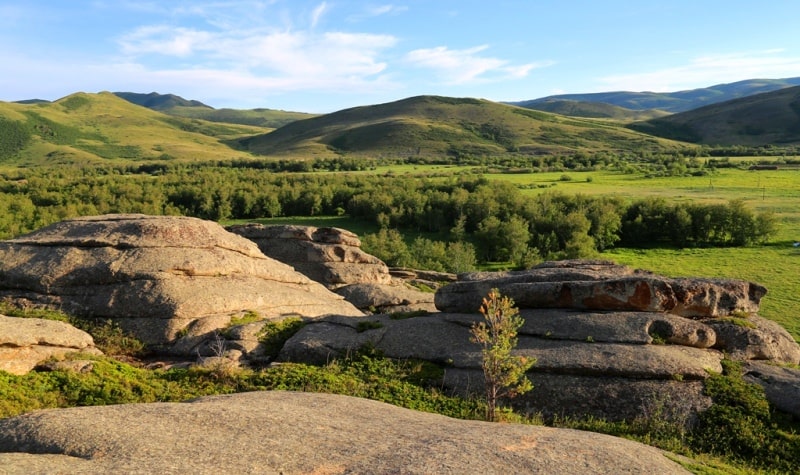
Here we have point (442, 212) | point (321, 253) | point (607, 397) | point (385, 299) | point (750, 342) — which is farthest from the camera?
point (442, 212)

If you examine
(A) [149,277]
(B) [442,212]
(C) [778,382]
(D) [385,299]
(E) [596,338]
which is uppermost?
(A) [149,277]

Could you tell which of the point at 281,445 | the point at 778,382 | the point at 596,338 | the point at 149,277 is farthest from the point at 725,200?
the point at 281,445

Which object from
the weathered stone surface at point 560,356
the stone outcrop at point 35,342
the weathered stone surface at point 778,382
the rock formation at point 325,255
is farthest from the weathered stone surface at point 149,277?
the weathered stone surface at point 778,382

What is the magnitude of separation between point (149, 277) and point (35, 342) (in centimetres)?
740

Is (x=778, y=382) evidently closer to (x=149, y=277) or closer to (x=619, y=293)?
(x=619, y=293)

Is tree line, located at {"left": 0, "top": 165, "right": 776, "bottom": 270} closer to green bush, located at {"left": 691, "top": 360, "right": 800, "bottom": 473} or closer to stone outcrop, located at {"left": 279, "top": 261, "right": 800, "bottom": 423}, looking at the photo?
stone outcrop, located at {"left": 279, "top": 261, "right": 800, "bottom": 423}

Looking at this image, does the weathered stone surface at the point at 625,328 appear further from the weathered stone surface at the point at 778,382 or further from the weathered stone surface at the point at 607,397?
the weathered stone surface at the point at 607,397

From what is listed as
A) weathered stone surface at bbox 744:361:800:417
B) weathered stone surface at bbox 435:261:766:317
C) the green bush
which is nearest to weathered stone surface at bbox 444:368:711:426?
the green bush

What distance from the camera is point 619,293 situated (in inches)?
1046

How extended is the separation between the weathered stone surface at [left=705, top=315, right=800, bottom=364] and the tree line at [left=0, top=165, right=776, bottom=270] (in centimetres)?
4913

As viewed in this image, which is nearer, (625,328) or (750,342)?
(625,328)

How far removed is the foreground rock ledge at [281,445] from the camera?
12773mm

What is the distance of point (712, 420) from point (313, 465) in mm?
16365

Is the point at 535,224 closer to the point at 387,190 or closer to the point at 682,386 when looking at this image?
the point at 387,190
